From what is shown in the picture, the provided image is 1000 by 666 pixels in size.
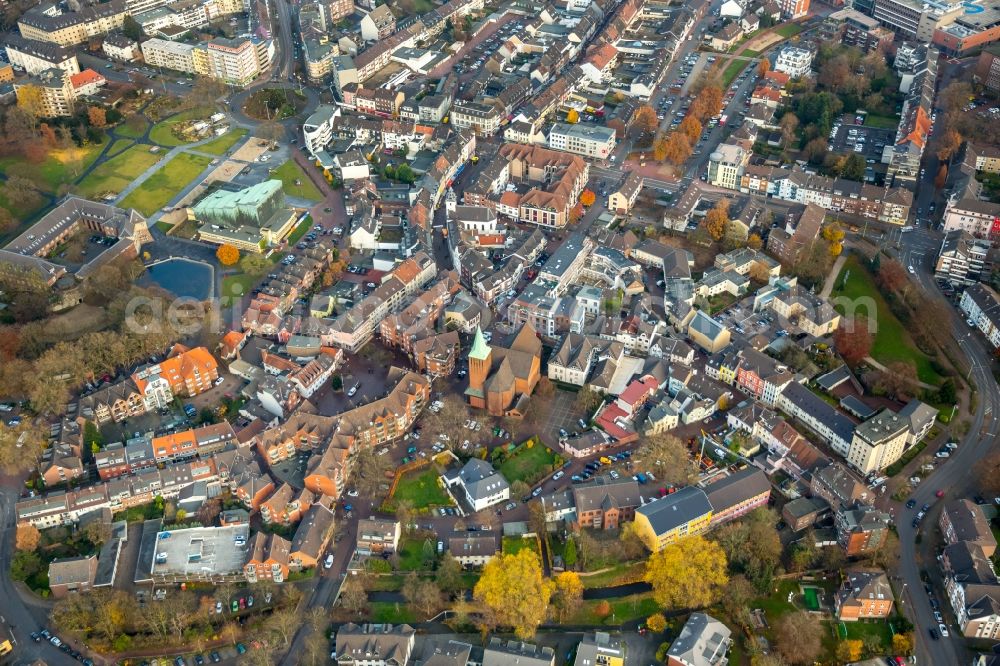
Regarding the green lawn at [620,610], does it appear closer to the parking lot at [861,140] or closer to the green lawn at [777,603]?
the green lawn at [777,603]

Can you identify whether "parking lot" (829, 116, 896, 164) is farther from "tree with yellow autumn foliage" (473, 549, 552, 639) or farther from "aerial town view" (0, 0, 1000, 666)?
"tree with yellow autumn foliage" (473, 549, 552, 639)

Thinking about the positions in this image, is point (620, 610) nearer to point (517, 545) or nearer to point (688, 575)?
point (688, 575)

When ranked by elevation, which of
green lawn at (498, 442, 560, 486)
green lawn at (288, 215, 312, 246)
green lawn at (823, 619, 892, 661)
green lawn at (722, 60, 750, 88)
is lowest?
green lawn at (498, 442, 560, 486)

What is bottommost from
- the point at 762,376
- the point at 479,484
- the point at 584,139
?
the point at 479,484

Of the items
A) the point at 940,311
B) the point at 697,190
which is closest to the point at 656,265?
the point at 697,190

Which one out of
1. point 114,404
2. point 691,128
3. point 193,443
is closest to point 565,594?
point 193,443

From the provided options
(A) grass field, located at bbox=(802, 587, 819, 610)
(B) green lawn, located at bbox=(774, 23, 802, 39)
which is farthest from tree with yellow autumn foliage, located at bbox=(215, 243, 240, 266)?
(B) green lawn, located at bbox=(774, 23, 802, 39)

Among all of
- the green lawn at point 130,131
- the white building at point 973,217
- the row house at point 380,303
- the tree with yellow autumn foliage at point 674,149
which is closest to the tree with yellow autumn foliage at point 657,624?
the row house at point 380,303
